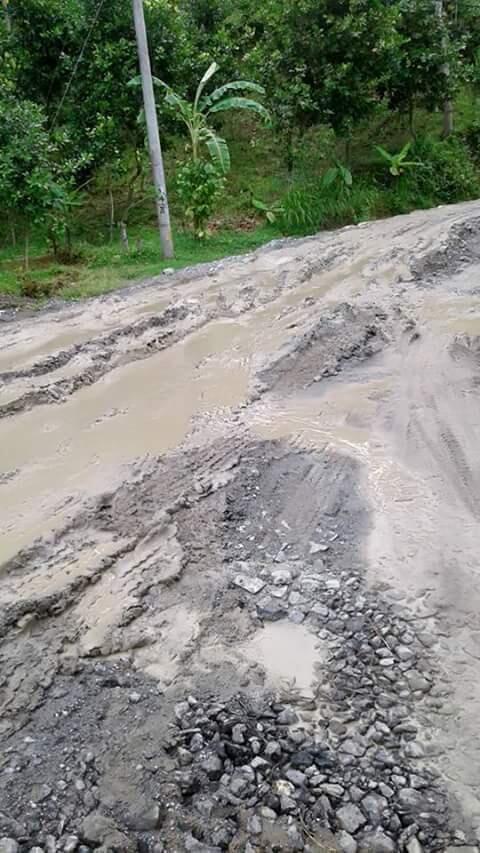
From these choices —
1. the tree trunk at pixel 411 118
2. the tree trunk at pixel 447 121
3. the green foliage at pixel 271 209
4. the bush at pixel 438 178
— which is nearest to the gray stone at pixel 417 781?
the green foliage at pixel 271 209

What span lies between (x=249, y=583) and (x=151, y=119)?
9.80m

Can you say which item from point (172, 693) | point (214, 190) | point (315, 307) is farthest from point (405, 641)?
point (214, 190)

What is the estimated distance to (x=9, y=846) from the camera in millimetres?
2537

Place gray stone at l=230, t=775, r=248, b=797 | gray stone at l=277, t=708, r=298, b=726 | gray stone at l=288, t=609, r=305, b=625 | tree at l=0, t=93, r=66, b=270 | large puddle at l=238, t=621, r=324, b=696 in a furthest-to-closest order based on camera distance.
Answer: tree at l=0, t=93, r=66, b=270 < gray stone at l=288, t=609, r=305, b=625 < large puddle at l=238, t=621, r=324, b=696 < gray stone at l=277, t=708, r=298, b=726 < gray stone at l=230, t=775, r=248, b=797

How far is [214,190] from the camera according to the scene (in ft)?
42.4

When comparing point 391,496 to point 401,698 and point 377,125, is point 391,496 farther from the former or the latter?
point 377,125

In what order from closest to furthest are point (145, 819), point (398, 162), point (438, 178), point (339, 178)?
point (145, 819) → point (339, 178) → point (398, 162) → point (438, 178)

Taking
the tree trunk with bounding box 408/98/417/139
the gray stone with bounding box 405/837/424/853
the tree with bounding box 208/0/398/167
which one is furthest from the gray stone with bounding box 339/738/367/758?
the tree trunk with bounding box 408/98/417/139

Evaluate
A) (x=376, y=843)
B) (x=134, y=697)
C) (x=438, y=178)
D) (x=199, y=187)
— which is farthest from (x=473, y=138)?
(x=376, y=843)

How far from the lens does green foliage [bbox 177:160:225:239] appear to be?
41.9 feet

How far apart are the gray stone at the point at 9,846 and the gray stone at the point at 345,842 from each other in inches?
46.6

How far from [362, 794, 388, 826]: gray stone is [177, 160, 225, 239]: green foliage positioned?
38.4 ft

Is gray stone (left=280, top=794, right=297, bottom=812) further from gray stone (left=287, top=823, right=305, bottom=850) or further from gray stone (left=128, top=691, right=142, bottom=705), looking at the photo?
gray stone (left=128, top=691, right=142, bottom=705)

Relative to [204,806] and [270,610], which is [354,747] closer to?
[204,806]
